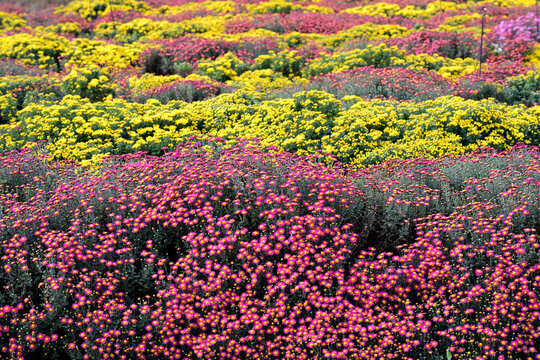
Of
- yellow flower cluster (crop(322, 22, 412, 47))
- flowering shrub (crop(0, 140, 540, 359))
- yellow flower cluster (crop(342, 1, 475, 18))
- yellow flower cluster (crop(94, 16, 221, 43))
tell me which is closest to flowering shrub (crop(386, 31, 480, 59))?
yellow flower cluster (crop(322, 22, 412, 47))

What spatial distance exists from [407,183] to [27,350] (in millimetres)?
4144

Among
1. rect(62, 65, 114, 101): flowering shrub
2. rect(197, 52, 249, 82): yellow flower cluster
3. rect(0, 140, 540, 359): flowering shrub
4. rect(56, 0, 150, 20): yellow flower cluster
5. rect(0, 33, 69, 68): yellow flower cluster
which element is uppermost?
rect(56, 0, 150, 20): yellow flower cluster

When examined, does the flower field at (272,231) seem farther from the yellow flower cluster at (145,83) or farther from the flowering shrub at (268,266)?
the yellow flower cluster at (145,83)

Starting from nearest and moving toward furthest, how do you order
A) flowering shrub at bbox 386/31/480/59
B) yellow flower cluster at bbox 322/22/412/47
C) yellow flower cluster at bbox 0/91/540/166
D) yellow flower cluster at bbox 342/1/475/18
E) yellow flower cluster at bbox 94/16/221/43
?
yellow flower cluster at bbox 0/91/540/166 < flowering shrub at bbox 386/31/480/59 < yellow flower cluster at bbox 322/22/412/47 < yellow flower cluster at bbox 94/16/221/43 < yellow flower cluster at bbox 342/1/475/18

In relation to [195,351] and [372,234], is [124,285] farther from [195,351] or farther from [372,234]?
[372,234]

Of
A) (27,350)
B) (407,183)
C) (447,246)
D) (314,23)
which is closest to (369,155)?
(407,183)

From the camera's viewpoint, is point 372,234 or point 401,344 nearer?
point 401,344

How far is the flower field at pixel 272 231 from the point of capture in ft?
12.6

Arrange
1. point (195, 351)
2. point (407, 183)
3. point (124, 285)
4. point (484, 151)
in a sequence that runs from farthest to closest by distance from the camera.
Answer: point (484, 151) → point (407, 183) → point (124, 285) → point (195, 351)

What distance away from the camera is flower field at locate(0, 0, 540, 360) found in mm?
3855

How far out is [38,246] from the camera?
4.36 meters

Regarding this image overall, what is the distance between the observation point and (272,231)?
4543 mm

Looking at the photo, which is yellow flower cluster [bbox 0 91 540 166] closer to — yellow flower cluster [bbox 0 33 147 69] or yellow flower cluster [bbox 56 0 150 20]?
yellow flower cluster [bbox 0 33 147 69]

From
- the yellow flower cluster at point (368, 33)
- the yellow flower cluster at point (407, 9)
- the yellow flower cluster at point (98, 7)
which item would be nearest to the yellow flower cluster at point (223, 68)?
the yellow flower cluster at point (368, 33)
